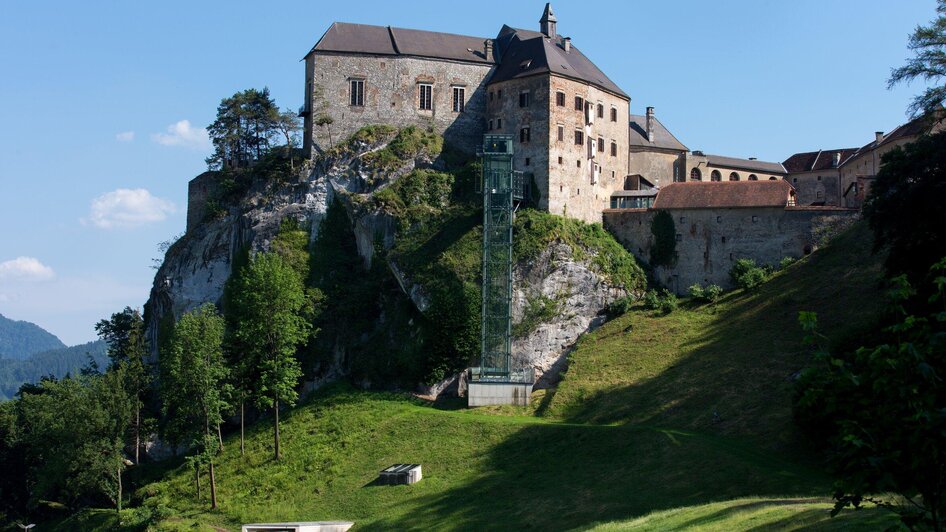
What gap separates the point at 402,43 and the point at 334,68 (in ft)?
19.0

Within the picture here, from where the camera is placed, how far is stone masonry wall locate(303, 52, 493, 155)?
7481 cm

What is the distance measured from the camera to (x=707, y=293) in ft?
212

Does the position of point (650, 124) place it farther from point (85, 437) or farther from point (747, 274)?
point (85, 437)

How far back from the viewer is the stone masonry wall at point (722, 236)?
212 feet

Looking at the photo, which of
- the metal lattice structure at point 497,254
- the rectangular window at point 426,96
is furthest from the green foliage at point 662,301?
the rectangular window at point 426,96

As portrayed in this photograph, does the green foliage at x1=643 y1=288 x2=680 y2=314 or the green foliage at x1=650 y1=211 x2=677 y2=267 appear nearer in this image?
the green foliage at x1=643 y1=288 x2=680 y2=314

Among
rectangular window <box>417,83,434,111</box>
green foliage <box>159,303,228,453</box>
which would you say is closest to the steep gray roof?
rectangular window <box>417,83,434,111</box>

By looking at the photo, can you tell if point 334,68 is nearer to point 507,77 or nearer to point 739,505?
point 507,77

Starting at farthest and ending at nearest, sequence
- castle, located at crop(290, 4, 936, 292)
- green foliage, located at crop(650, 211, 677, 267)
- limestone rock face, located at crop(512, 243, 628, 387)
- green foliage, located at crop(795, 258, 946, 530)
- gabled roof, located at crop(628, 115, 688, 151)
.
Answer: gabled roof, located at crop(628, 115, 688, 151) → green foliage, located at crop(650, 211, 677, 267) → castle, located at crop(290, 4, 936, 292) → limestone rock face, located at crop(512, 243, 628, 387) → green foliage, located at crop(795, 258, 946, 530)

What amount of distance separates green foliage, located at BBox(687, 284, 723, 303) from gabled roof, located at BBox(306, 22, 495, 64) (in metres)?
24.9

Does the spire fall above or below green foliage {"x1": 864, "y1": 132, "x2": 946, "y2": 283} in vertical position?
above

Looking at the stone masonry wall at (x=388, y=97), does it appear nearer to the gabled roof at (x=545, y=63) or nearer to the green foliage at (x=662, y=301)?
the gabled roof at (x=545, y=63)

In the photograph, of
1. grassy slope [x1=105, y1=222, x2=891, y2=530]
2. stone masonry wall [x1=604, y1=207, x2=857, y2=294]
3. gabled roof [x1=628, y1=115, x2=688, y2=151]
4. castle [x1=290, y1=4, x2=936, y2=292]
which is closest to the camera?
grassy slope [x1=105, y1=222, x2=891, y2=530]

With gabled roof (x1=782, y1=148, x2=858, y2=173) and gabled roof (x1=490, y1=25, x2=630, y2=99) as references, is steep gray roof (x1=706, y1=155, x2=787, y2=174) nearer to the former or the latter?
gabled roof (x1=782, y1=148, x2=858, y2=173)
